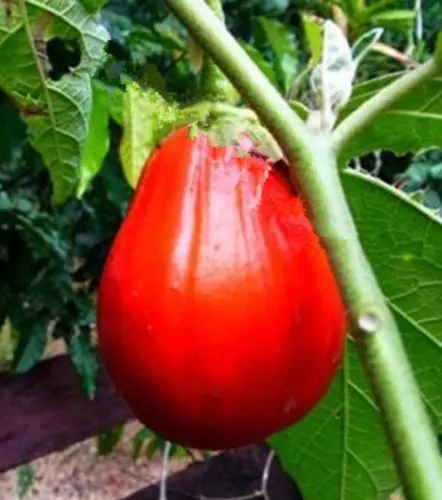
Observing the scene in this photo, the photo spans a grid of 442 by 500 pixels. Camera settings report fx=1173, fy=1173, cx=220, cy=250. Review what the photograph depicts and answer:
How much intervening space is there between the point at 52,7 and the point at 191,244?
142 millimetres

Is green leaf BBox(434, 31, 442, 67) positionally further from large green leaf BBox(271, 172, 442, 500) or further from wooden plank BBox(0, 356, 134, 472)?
wooden plank BBox(0, 356, 134, 472)

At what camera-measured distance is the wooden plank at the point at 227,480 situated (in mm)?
1782

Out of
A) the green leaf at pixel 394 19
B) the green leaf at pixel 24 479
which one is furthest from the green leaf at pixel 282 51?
the green leaf at pixel 24 479

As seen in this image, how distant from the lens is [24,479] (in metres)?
2.63

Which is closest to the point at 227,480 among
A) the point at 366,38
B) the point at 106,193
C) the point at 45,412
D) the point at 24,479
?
the point at 45,412

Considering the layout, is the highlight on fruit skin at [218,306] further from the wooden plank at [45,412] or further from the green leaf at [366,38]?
the wooden plank at [45,412]

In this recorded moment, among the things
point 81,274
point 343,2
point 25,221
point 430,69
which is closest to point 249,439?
point 430,69

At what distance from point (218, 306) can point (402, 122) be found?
0.18 metres

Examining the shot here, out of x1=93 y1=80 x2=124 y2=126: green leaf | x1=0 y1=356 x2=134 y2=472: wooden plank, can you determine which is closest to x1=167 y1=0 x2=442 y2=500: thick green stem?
x1=93 y1=80 x2=124 y2=126: green leaf

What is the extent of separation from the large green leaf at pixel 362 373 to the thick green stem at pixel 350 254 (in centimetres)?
14

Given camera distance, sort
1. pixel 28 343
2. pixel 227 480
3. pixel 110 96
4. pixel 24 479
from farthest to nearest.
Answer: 1. pixel 24 479
2. pixel 227 480
3. pixel 28 343
4. pixel 110 96

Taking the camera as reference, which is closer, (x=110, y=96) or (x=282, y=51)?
(x=110, y=96)

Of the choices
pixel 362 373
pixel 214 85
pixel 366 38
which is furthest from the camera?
pixel 366 38

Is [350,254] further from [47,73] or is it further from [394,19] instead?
[394,19]
